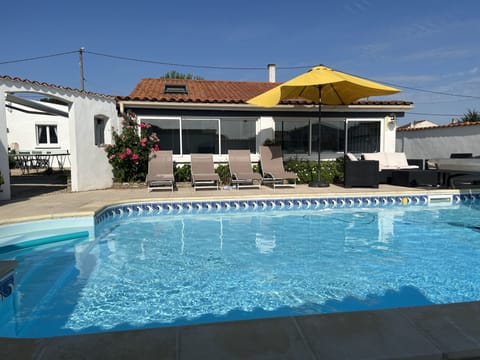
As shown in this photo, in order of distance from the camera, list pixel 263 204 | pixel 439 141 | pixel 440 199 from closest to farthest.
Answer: pixel 263 204, pixel 440 199, pixel 439 141

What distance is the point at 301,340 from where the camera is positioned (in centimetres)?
195

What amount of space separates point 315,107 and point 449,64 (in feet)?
56.2

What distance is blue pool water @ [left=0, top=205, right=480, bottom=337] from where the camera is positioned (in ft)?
11.3

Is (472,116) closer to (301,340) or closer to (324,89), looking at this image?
(324,89)

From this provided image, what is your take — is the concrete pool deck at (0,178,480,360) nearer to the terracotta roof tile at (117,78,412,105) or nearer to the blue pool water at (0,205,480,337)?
the blue pool water at (0,205,480,337)

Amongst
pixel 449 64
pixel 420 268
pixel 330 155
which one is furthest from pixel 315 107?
pixel 449 64

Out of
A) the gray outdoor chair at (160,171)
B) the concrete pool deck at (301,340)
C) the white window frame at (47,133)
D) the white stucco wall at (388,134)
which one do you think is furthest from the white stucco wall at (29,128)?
the concrete pool deck at (301,340)

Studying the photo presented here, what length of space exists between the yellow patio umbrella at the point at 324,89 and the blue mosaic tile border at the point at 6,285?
7162 mm

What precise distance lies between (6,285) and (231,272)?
2.49 meters

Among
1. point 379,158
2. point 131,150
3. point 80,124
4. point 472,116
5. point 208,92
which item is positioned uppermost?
point 472,116

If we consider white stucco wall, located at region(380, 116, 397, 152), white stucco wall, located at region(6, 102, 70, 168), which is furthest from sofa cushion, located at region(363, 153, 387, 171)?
white stucco wall, located at region(6, 102, 70, 168)

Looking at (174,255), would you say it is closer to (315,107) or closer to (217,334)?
(217,334)

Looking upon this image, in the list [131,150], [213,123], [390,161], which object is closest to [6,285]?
[131,150]

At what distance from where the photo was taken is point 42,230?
6.01 m
